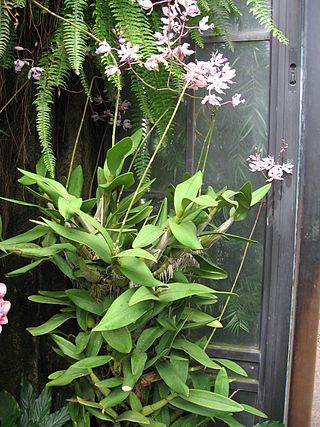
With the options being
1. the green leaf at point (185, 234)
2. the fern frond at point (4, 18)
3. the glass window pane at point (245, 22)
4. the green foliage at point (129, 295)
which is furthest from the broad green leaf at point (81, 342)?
the glass window pane at point (245, 22)

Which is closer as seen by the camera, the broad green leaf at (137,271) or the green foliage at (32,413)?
the broad green leaf at (137,271)

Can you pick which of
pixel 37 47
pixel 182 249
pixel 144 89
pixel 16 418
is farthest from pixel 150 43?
pixel 16 418

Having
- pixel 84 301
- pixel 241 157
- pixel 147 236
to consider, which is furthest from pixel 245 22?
pixel 84 301

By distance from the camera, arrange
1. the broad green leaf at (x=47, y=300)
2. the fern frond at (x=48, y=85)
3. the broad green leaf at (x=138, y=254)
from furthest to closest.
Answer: the broad green leaf at (x=47, y=300) → the fern frond at (x=48, y=85) → the broad green leaf at (x=138, y=254)

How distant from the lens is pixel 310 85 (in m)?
1.36

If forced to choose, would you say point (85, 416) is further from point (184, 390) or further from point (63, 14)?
point (63, 14)

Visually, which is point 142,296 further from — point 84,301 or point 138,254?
point 84,301

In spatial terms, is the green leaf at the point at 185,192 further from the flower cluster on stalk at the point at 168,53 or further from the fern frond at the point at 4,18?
the fern frond at the point at 4,18

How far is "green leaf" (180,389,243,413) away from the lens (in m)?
1.09

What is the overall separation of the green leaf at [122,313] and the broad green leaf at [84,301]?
12 cm

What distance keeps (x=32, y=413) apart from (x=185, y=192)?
0.70 meters

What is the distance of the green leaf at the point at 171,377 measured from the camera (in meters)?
1.07

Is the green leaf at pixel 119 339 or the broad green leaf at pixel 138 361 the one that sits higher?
the green leaf at pixel 119 339

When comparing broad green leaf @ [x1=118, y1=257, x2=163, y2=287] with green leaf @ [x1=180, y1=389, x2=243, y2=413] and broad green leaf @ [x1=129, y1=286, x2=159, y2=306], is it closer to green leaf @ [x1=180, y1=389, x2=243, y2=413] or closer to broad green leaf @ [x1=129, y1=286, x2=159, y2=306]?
broad green leaf @ [x1=129, y1=286, x2=159, y2=306]
